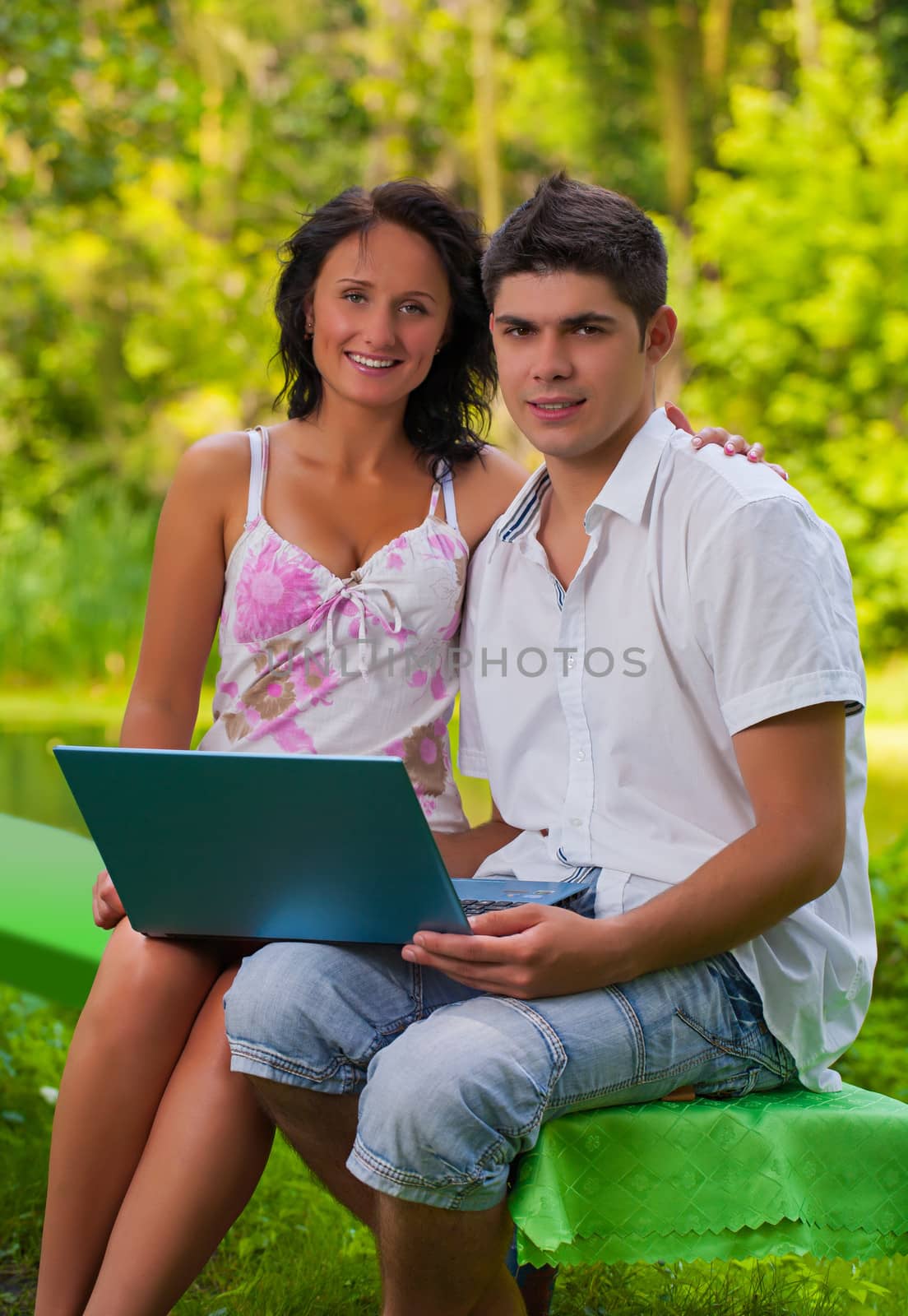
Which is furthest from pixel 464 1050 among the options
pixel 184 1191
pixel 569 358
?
pixel 569 358

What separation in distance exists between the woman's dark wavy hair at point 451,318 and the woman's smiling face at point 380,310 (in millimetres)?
30

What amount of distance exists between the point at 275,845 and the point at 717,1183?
641 mm

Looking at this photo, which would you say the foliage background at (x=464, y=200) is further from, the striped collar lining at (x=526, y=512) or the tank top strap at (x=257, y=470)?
the striped collar lining at (x=526, y=512)

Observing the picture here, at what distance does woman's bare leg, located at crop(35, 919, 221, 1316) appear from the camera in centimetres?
196

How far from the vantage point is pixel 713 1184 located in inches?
67.1

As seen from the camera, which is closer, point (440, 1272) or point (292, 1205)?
point (440, 1272)

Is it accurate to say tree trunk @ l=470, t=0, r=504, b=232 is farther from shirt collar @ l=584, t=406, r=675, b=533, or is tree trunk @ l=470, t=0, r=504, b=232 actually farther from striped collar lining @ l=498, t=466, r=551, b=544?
shirt collar @ l=584, t=406, r=675, b=533

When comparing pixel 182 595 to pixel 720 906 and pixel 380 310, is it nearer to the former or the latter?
pixel 380 310

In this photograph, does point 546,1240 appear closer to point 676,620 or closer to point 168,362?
point 676,620

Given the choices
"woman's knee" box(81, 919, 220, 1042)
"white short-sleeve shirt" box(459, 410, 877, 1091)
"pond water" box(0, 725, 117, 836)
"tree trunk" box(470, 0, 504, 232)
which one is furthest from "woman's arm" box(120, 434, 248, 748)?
"tree trunk" box(470, 0, 504, 232)

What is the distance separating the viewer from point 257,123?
13.5 metres

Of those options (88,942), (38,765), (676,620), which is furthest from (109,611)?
(676,620)

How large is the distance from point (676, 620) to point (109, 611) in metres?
6.60

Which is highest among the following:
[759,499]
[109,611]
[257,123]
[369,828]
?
[257,123]
